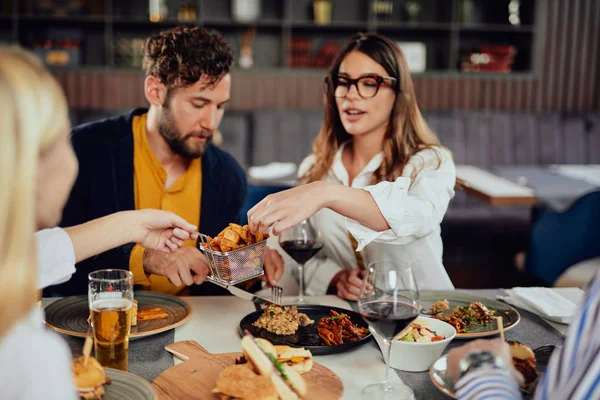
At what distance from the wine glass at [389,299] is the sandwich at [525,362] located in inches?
8.5

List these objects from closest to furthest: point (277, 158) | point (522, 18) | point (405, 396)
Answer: point (405, 396)
point (277, 158)
point (522, 18)

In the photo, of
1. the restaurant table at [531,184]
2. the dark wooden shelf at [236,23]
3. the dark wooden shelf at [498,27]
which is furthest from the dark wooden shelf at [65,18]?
the restaurant table at [531,184]

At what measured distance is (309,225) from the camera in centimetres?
165

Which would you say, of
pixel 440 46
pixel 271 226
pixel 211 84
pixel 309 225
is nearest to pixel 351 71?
pixel 211 84

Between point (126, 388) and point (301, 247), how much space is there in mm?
649

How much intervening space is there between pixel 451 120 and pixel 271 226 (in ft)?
13.1

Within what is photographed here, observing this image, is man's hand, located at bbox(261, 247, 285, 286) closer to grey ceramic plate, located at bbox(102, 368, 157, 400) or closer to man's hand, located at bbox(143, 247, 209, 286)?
man's hand, located at bbox(143, 247, 209, 286)

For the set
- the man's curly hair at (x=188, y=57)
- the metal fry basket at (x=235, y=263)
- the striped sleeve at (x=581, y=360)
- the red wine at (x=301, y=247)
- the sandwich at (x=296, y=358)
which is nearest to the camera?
the striped sleeve at (x=581, y=360)

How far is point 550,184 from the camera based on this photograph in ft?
13.1

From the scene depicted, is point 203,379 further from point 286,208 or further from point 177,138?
point 177,138

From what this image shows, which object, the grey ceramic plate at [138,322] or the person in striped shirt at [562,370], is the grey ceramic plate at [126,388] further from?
the person in striped shirt at [562,370]

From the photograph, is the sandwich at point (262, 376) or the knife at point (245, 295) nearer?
the sandwich at point (262, 376)

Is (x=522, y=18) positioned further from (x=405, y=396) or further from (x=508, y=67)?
(x=405, y=396)

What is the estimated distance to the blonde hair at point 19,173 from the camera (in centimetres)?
68
